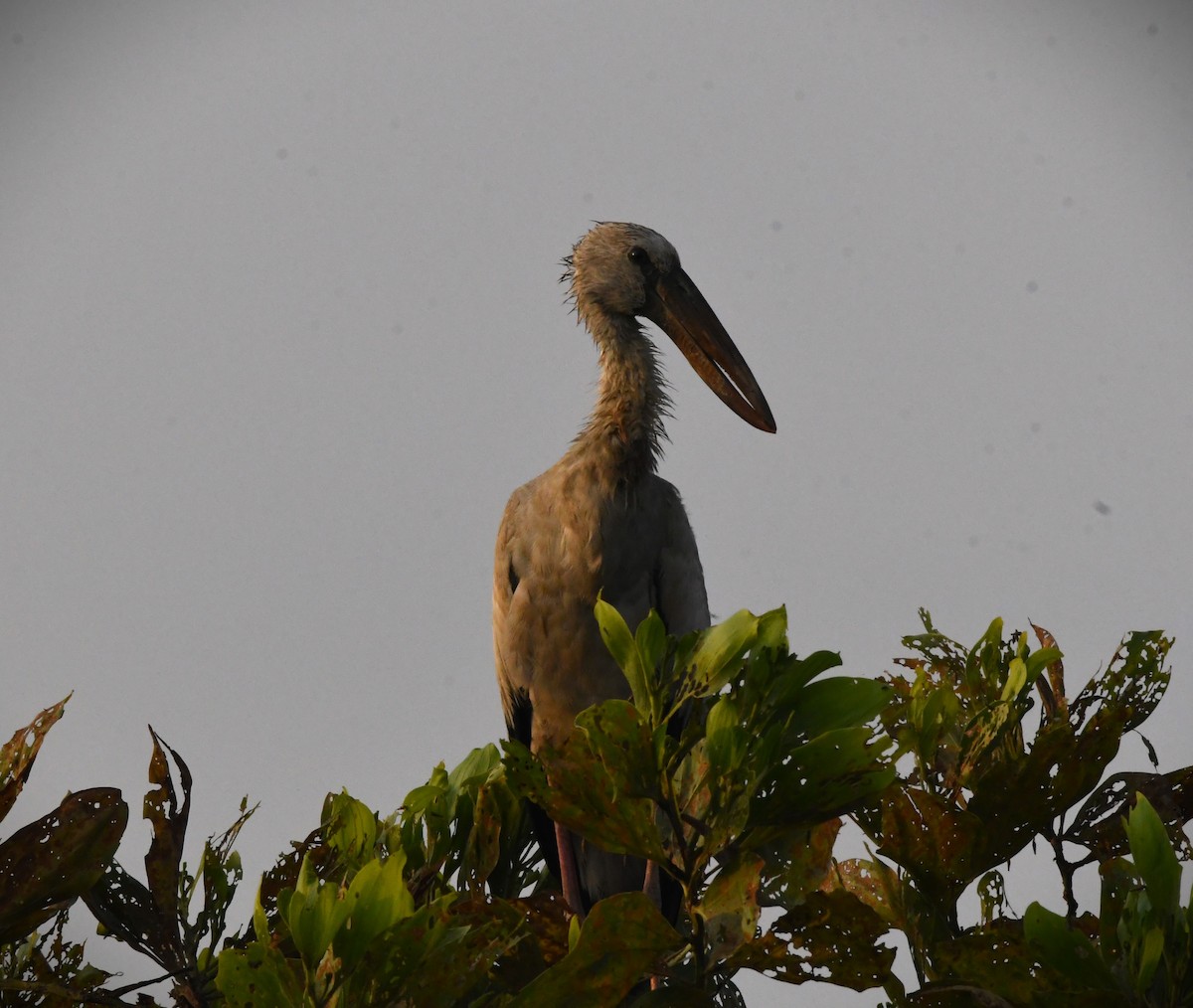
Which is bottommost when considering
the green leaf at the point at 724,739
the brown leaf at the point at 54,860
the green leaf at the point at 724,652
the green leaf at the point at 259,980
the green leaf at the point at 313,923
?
the green leaf at the point at 259,980

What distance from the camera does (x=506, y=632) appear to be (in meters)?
5.54

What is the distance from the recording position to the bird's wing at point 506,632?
18.3ft

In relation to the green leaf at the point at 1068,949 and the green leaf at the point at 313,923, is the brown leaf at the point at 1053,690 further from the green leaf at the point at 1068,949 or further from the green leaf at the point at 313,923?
the green leaf at the point at 313,923

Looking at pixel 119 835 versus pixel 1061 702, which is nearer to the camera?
pixel 119 835

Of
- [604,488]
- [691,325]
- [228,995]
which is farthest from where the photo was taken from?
[691,325]

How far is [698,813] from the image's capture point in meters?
2.44

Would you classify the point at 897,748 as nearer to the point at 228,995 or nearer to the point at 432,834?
the point at 432,834

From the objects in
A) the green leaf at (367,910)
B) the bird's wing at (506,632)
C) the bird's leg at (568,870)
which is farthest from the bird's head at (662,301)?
the green leaf at (367,910)

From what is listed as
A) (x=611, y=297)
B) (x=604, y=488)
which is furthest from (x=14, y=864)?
(x=611, y=297)

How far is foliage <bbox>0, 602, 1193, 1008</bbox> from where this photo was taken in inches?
85.8

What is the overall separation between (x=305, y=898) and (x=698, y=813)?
723 millimetres

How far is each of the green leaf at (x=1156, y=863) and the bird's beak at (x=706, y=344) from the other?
148 inches

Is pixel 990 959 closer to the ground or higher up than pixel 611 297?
closer to the ground

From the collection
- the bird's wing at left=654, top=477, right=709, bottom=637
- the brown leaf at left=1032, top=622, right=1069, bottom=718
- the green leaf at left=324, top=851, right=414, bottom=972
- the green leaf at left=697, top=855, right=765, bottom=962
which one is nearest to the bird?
the bird's wing at left=654, top=477, right=709, bottom=637
